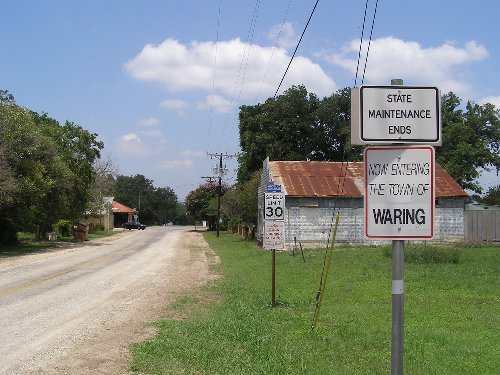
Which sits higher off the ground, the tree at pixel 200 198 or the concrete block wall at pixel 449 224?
the tree at pixel 200 198

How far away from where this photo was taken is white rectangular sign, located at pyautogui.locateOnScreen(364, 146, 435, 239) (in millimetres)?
4195

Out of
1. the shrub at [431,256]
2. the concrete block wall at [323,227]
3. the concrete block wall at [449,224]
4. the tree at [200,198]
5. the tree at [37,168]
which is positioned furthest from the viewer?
the tree at [200,198]

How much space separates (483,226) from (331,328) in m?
29.2

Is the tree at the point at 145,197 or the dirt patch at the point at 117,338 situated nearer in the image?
the dirt patch at the point at 117,338

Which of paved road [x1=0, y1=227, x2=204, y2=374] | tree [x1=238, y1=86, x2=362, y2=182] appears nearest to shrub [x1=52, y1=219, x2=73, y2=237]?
tree [x1=238, y1=86, x2=362, y2=182]

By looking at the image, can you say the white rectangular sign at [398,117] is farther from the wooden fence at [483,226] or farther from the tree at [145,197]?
the tree at [145,197]

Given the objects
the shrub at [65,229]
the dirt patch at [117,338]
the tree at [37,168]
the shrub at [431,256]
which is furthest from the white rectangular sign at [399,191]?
the shrub at [65,229]

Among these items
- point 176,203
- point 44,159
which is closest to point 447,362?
point 44,159

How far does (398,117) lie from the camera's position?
4.23m

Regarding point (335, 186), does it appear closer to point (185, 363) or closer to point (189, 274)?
point (189, 274)

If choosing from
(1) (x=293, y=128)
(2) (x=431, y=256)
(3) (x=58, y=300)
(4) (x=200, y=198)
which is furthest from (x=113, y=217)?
(3) (x=58, y=300)

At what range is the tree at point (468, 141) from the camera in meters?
53.5

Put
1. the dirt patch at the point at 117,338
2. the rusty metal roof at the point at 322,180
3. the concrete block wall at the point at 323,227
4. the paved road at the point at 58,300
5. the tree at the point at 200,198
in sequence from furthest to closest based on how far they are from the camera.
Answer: the tree at the point at 200,198 < the rusty metal roof at the point at 322,180 < the concrete block wall at the point at 323,227 < the paved road at the point at 58,300 < the dirt patch at the point at 117,338

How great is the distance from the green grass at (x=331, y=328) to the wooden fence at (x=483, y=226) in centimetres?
1872
